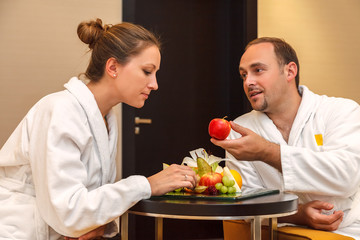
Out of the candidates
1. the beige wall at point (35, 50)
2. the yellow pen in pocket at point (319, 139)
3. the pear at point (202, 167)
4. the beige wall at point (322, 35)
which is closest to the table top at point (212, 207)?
the pear at point (202, 167)

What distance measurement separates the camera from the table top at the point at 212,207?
1724mm

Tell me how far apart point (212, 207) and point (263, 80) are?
109 centimetres

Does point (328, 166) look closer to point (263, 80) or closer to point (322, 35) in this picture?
point (263, 80)

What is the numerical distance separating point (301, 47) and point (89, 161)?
2989mm

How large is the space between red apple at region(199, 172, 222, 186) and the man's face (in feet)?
2.20

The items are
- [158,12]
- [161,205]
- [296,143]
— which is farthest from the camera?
[158,12]

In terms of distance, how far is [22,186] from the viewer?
6.37 ft

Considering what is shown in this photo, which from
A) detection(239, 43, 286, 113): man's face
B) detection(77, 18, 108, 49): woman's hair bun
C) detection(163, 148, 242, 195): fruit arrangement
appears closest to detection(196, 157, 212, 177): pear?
detection(163, 148, 242, 195): fruit arrangement

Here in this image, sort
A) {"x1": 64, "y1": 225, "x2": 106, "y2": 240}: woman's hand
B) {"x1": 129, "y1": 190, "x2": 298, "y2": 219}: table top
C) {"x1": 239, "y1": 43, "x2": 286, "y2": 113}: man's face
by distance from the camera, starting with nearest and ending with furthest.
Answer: {"x1": 129, "y1": 190, "x2": 298, "y2": 219}: table top → {"x1": 64, "y1": 225, "x2": 106, "y2": 240}: woman's hand → {"x1": 239, "y1": 43, "x2": 286, "y2": 113}: man's face

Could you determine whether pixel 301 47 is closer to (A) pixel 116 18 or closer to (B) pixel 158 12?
(B) pixel 158 12

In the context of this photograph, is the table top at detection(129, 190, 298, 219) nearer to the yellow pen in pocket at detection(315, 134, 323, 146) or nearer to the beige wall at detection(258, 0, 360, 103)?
the yellow pen in pocket at detection(315, 134, 323, 146)

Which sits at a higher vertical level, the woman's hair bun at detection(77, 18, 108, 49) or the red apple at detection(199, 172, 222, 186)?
the woman's hair bun at detection(77, 18, 108, 49)

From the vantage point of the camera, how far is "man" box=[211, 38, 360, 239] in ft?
7.16

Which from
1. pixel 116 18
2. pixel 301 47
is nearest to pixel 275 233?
pixel 116 18
